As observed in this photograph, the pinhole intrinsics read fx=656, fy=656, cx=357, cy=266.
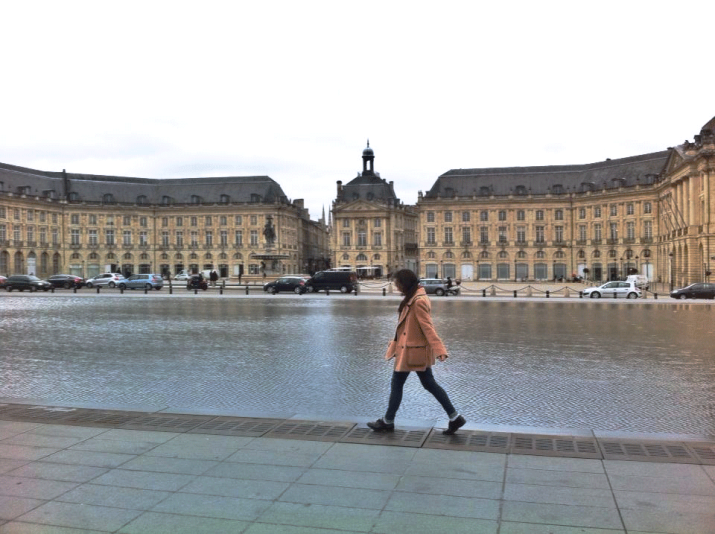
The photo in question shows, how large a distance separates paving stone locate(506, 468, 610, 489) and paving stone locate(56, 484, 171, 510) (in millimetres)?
2954

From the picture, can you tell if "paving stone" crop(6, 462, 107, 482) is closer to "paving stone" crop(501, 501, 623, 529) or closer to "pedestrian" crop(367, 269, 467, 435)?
"pedestrian" crop(367, 269, 467, 435)

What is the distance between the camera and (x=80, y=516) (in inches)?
190

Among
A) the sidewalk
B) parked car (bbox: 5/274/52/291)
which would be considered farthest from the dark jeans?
parked car (bbox: 5/274/52/291)

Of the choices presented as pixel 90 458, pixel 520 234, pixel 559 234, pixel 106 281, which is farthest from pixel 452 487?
pixel 520 234

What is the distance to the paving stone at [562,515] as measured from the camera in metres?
4.68

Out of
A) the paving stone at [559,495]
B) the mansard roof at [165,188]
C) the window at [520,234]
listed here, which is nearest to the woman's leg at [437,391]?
the paving stone at [559,495]

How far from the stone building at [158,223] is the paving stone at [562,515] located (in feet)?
319

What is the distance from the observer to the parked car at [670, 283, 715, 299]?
137 feet

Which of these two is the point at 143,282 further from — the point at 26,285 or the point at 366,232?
the point at 366,232

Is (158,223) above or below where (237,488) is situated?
above

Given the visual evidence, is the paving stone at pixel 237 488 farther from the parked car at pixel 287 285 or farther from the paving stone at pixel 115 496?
the parked car at pixel 287 285

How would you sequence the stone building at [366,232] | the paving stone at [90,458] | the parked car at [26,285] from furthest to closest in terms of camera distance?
the stone building at [366,232] → the parked car at [26,285] → the paving stone at [90,458]

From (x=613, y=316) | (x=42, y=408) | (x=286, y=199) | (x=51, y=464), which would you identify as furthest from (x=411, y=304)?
(x=286, y=199)

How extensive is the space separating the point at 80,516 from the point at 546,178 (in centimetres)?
9604
